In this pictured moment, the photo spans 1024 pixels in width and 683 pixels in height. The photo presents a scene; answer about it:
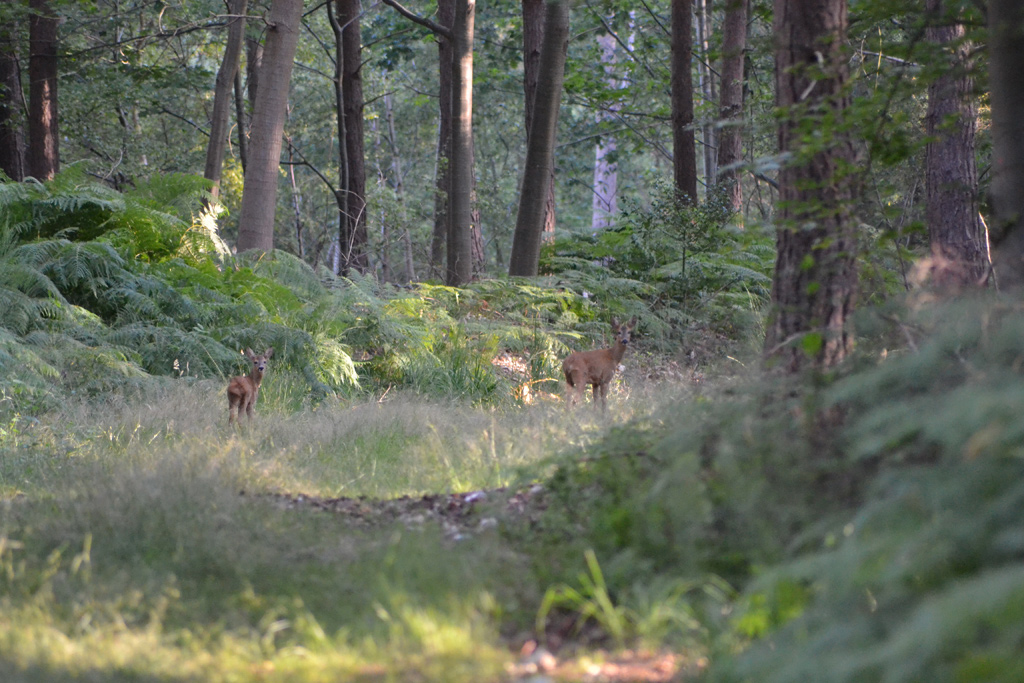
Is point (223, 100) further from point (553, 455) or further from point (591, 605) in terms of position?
point (591, 605)

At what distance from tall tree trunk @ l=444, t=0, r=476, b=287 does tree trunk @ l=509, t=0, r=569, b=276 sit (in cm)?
111

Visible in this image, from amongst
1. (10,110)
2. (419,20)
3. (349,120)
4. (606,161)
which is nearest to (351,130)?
(349,120)

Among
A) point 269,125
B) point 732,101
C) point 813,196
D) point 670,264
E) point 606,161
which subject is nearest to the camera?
point 813,196

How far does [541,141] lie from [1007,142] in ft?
30.9

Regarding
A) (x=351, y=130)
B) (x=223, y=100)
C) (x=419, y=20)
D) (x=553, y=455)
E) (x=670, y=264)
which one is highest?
(x=419, y=20)

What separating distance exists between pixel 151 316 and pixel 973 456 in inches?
399

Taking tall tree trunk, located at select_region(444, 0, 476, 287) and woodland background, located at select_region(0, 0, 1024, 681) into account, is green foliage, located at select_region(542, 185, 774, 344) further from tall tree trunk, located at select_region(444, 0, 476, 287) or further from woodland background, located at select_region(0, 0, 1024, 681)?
tall tree trunk, located at select_region(444, 0, 476, 287)

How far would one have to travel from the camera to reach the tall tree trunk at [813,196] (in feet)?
15.6

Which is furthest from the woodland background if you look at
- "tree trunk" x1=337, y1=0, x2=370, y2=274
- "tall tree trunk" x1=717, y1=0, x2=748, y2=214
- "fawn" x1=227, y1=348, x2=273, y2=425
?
"tree trunk" x1=337, y1=0, x2=370, y2=274

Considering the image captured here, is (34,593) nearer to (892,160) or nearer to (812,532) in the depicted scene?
(812,532)

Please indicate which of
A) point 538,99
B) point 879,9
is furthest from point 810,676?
point 538,99

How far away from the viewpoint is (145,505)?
5188 mm

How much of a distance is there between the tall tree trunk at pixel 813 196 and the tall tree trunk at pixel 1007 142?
817 millimetres

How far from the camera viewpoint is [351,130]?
1948 centimetres
